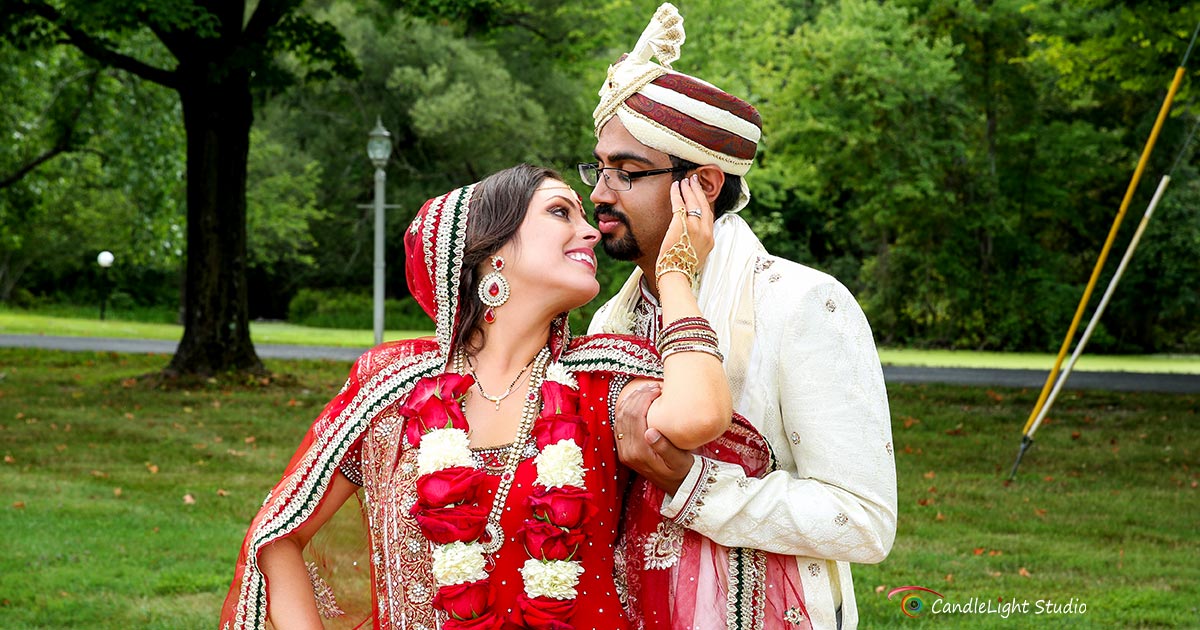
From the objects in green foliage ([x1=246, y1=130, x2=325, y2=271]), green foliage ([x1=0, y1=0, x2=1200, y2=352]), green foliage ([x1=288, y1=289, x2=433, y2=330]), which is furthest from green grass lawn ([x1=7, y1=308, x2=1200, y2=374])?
green foliage ([x1=246, y1=130, x2=325, y2=271])

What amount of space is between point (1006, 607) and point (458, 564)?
195 inches

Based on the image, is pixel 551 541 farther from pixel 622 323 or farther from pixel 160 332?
pixel 160 332

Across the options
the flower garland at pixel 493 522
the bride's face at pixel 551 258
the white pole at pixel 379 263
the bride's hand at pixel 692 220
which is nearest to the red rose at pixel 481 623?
the flower garland at pixel 493 522

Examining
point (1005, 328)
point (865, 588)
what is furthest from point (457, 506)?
point (1005, 328)

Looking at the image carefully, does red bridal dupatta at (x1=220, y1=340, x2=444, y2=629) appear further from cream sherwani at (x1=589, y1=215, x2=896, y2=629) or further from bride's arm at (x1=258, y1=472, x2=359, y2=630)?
cream sherwani at (x1=589, y1=215, x2=896, y2=629)

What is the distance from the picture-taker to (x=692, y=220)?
99.0 inches

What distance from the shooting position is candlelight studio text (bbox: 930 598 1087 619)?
6.59 metres

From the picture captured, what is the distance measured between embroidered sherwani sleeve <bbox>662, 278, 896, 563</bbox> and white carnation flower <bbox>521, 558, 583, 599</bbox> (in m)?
0.22

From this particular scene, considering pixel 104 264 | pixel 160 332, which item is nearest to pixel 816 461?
pixel 160 332

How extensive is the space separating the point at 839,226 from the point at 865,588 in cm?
2971

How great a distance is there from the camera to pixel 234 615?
2643 mm

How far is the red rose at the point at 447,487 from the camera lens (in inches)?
96.0

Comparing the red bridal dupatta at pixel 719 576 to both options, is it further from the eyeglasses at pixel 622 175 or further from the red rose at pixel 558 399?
the eyeglasses at pixel 622 175

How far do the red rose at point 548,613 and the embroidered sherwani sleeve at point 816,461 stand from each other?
27 cm
